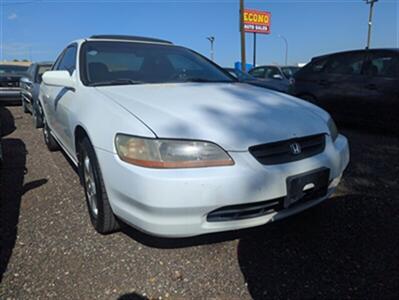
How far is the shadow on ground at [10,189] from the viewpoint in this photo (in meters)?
2.27

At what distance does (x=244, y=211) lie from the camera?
1.82 m

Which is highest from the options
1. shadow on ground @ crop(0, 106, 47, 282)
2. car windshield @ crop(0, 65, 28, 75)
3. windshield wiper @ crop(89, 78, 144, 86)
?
windshield wiper @ crop(89, 78, 144, 86)

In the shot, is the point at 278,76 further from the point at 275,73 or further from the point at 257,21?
the point at 257,21

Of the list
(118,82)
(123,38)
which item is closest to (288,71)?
(123,38)

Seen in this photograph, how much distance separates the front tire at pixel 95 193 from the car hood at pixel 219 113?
45 cm

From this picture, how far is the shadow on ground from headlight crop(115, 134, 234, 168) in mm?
1212

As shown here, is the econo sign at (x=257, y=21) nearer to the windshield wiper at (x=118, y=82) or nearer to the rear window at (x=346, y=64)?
the rear window at (x=346, y=64)

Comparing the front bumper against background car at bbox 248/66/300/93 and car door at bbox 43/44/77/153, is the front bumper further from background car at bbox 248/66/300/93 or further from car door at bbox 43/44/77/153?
background car at bbox 248/66/300/93

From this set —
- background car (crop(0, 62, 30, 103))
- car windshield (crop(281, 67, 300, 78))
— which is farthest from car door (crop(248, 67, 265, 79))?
background car (crop(0, 62, 30, 103))

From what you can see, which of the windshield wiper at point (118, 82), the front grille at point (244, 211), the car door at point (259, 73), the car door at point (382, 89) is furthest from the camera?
the car door at point (259, 73)


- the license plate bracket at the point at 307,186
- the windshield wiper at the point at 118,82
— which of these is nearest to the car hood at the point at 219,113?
the windshield wiper at the point at 118,82

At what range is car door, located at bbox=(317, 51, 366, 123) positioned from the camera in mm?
5445

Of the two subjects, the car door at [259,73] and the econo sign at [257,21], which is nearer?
the car door at [259,73]

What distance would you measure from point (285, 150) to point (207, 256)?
2.92 ft
